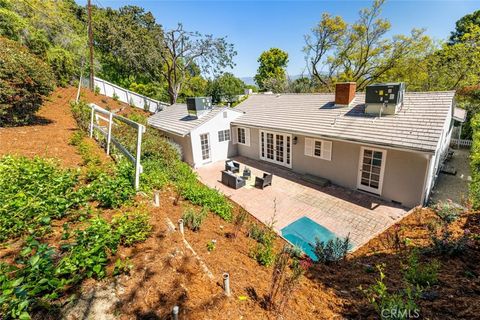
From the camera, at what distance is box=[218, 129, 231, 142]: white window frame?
14.7 meters

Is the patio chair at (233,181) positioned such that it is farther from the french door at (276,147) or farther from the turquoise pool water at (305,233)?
the turquoise pool water at (305,233)

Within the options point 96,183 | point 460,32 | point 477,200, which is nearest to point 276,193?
point 477,200

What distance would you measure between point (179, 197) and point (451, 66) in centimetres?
2662

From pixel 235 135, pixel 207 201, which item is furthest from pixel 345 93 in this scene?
pixel 207 201

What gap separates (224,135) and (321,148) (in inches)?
260

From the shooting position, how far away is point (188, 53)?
84.8 feet

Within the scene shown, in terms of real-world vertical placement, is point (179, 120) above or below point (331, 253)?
above

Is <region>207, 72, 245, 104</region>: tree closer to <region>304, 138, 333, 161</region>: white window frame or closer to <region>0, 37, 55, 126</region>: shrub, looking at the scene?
<region>304, 138, 333, 161</region>: white window frame

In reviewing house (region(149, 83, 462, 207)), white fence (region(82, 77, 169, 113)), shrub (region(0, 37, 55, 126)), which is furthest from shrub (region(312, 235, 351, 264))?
white fence (region(82, 77, 169, 113))

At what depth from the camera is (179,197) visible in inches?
250

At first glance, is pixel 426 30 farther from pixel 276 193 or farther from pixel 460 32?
pixel 460 32

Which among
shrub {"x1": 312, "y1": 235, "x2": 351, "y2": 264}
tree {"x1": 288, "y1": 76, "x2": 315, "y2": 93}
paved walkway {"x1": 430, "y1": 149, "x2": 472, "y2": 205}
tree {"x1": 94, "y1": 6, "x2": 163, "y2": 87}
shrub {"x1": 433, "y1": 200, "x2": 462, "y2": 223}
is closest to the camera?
shrub {"x1": 312, "y1": 235, "x2": 351, "y2": 264}

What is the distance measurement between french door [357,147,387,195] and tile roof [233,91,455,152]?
26.4 inches

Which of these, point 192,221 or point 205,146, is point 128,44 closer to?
point 205,146
